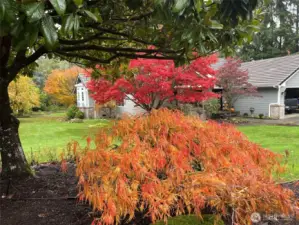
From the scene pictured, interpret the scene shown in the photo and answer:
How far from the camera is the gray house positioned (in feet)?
67.6

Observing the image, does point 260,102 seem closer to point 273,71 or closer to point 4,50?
point 273,71

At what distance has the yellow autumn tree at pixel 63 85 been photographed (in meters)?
27.6

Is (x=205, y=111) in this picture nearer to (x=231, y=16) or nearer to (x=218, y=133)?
(x=218, y=133)

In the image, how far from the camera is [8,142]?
475 cm

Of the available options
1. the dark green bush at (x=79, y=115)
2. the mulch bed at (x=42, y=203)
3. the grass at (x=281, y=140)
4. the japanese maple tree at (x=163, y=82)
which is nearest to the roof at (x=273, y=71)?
the grass at (x=281, y=140)

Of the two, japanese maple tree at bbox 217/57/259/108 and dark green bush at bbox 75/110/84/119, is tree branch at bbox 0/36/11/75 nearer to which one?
japanese maple tree at bbox 217/57/259/108

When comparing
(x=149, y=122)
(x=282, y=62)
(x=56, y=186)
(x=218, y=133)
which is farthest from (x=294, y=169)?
(x=282, y=62)

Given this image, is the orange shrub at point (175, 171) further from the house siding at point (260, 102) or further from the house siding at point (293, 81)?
the house siding at point (293, 81)

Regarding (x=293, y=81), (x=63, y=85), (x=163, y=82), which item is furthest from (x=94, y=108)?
(x=293, y=81)

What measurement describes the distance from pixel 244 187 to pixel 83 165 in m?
1.69

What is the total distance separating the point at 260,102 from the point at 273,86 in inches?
66.6

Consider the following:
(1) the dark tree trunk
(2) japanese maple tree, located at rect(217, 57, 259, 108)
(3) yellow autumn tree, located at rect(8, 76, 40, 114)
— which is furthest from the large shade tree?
(3) yellow autumn tree, located at rect(8, 76, 40, 114)

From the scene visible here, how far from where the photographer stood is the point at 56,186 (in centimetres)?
489

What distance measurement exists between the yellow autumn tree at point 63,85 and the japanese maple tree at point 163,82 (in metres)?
15.1
